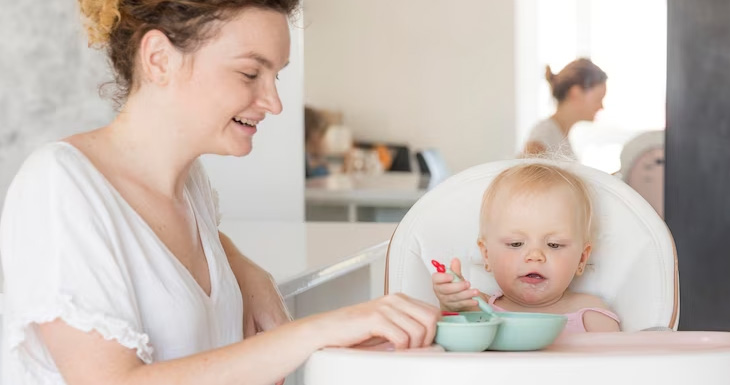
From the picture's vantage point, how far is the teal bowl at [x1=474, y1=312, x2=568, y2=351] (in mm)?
1118

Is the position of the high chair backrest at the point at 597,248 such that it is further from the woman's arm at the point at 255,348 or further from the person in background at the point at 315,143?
the person in background at the point at 315,143

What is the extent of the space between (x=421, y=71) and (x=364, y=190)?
279 centimetres

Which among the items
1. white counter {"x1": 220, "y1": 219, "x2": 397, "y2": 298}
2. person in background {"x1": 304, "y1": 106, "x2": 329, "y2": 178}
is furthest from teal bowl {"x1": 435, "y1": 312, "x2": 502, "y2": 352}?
person in background {"x1": 304, "y1": 106, "x2": 329, "y2": 178}

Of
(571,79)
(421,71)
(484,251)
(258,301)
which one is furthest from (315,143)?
(258,301)

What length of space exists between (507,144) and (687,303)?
16.1 feet

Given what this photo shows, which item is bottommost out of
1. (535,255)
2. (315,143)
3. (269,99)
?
(535,255)

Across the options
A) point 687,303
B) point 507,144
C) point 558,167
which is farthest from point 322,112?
point 558,167

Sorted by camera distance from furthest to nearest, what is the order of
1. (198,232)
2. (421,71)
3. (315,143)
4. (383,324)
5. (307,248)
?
1. (421,71)
2. (315,143)
3. (307,248)
4. (198,232)
5. (383,324)

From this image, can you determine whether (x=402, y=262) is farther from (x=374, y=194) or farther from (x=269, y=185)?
(x=374, y=194)

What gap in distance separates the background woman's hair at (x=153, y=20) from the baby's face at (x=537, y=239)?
522mm

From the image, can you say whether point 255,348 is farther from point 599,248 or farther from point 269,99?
point 599,248

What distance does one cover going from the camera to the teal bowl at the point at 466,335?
1.08 metres

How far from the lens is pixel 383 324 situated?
3.53 feet

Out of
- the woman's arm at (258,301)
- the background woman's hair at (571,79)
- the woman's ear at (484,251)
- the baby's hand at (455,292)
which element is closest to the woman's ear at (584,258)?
the woman's ear at (484,251)
